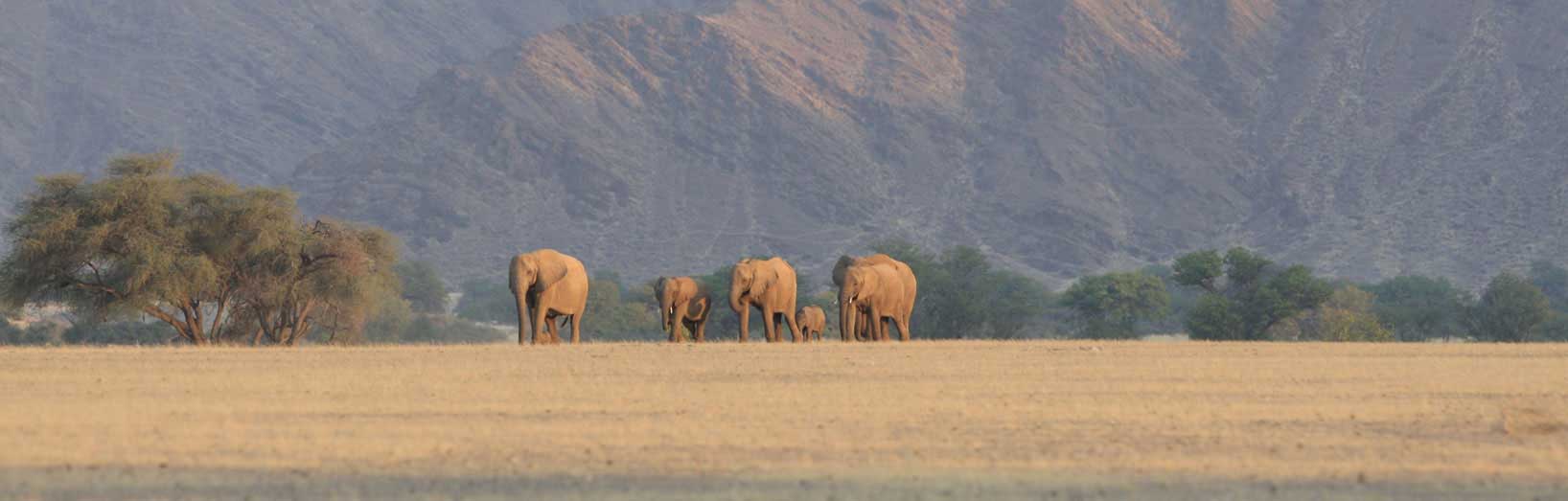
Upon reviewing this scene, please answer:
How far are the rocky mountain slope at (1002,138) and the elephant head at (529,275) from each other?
3002 inches

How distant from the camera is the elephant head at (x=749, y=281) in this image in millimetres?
45188

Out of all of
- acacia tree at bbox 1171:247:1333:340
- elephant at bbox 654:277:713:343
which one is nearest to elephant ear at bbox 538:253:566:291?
elephant at bbox 654:277:713:343

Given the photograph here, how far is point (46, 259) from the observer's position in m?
44.2

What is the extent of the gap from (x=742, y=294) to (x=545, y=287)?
4.83 meters

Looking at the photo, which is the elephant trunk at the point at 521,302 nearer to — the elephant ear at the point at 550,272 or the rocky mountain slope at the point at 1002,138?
the elephant ear at the point at 550,272

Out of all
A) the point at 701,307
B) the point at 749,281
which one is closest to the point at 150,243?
the point at 701,307

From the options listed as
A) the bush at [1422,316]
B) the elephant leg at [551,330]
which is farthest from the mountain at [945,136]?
the elephant leg at [551,330]

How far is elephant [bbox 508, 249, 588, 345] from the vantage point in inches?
1672

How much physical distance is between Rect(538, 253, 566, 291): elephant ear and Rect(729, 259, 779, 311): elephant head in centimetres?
377

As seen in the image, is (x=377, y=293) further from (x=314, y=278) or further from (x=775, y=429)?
(x=775, y=429)

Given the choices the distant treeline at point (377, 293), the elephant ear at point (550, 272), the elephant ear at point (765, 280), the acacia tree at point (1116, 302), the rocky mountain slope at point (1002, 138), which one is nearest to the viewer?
the elephant ear at point (550, 272)

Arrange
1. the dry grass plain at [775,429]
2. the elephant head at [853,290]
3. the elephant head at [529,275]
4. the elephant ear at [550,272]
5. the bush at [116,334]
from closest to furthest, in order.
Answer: the dry grass plain at [775,429], the elephant head at [529,275], the elephant ear at [550,272], the elephant head at [853,290], the bush at [116,334]

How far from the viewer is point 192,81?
6929 inches

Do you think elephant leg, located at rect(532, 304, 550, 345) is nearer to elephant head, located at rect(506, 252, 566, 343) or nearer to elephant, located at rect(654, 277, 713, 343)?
elephant head, located at rect(506, 252, 566, 343)
